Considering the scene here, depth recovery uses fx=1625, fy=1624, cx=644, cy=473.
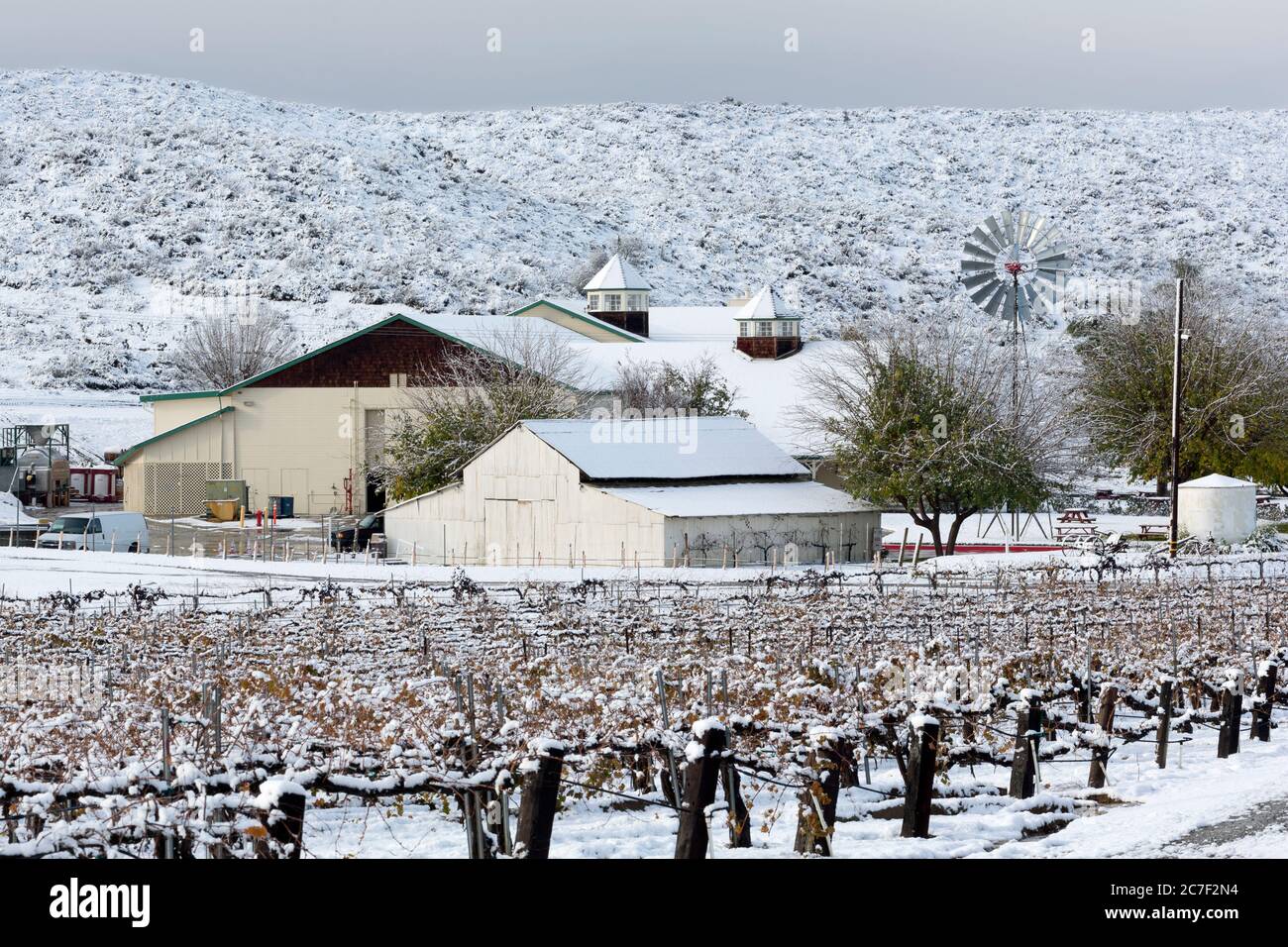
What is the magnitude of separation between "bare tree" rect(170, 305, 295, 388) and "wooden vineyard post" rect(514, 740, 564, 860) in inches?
→ 3569

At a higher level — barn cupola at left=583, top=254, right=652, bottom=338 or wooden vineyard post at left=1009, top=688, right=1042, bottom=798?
barn cupola at left=583, top=254, right=652, bottom=338

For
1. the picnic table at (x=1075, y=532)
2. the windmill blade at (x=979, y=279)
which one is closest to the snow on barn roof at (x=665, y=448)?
the picnic table at (x=1075, y=532)

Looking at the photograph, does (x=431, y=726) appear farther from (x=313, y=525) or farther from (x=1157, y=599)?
(x=313, y=525)

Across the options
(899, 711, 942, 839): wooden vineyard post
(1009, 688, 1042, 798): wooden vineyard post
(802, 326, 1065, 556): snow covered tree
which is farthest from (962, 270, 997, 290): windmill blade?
(899, 711, 942, 839): wooden vineyard post

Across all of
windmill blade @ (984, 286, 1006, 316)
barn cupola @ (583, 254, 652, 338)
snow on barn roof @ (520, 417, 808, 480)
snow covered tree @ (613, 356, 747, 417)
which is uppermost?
barn cupola @ (583, 254, 652, 338)

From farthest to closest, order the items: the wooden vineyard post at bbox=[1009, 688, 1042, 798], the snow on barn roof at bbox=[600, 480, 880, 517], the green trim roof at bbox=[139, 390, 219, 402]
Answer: the green trim roof at bbox=[139, 390, 219, 402] < the snow on barn roof at bbox=[600, 480, 880, 517] < the wooden vineyard post at bbox=[1009, 688, 1042, 798]

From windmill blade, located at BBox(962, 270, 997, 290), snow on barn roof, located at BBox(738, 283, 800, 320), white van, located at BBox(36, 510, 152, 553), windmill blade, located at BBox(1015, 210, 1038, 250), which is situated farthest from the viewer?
snow on barn roof, located at BBox(738, 283, 800, 320)

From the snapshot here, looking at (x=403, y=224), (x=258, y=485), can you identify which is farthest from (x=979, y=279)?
(x=403, y=224)

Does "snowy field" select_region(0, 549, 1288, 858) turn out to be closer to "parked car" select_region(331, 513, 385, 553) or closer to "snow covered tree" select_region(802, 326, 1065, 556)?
"snow covered tree" select_region(802, 326, 1065, 556)

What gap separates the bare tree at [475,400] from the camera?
2336 inches

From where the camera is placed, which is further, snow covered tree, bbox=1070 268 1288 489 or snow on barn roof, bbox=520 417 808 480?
snow covered tree, bbox=1070 268 1288 489

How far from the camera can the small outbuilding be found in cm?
5050

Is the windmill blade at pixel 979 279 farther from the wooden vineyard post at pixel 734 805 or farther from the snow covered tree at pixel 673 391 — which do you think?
the wooden vineyard post at pixel 734 805
